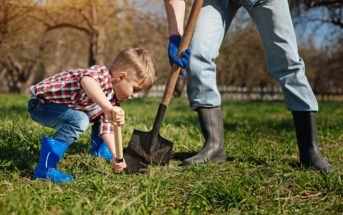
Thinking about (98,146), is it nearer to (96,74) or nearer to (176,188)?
(96,74)

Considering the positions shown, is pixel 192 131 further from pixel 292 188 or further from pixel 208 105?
pixel 292 188

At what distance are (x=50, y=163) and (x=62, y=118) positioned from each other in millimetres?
332

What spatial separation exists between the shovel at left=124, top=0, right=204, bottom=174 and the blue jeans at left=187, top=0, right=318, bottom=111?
148mm

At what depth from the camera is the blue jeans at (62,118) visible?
7.12ft

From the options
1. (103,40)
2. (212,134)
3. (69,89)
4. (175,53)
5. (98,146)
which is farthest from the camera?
(103,40)

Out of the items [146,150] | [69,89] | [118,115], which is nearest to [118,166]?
[146,150]

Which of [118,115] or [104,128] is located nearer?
[118,115]

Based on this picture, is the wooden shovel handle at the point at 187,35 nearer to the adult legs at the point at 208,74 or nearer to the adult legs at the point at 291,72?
the adult legs at the point at 208,74

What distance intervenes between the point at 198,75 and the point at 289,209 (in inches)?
48.3

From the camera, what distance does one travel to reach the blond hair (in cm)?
214

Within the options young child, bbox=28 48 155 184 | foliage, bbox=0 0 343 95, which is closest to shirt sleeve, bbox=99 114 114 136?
young child, bbox=28 48 155 184

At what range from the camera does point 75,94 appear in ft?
7.25

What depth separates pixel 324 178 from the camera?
196cm

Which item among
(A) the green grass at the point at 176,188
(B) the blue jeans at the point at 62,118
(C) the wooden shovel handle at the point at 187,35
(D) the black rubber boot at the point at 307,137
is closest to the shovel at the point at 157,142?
(C) the wooden shovel handle at the point at 187,35
